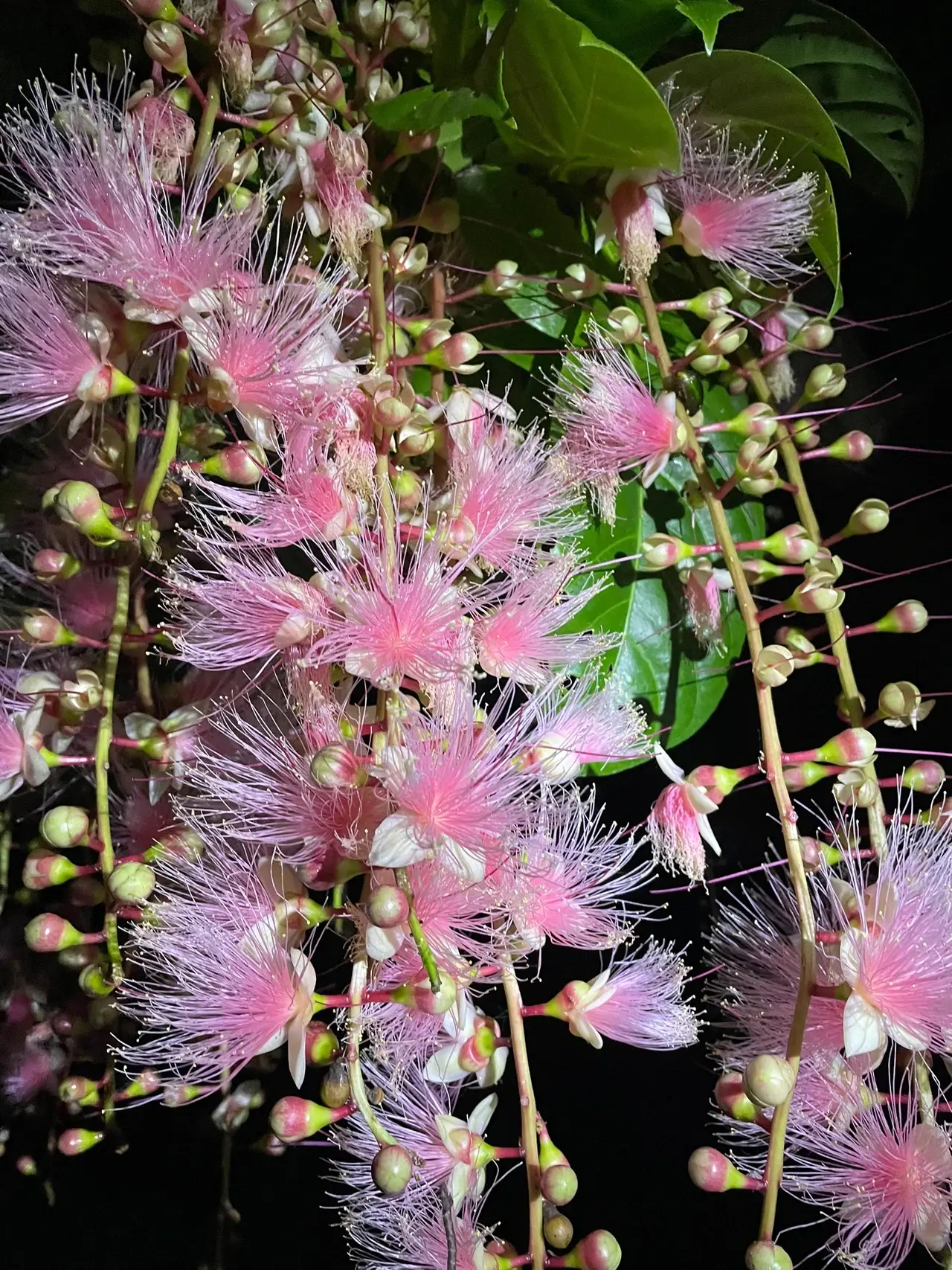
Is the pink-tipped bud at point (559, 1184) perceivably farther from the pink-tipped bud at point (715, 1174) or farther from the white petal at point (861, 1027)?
the white petal at point (861, 1027)

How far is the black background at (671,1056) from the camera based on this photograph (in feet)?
2.57

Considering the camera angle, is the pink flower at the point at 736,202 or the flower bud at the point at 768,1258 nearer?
the flower bud at the point at 768,1258

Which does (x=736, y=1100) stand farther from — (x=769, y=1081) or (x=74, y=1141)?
(x=74, y=1141)

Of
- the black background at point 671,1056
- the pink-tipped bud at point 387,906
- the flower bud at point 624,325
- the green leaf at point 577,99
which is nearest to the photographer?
the pink-tipped bud at point 387,906

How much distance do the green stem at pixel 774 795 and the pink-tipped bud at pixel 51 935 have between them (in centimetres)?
39

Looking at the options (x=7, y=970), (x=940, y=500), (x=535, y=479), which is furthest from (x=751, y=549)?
(x=7, y=970)

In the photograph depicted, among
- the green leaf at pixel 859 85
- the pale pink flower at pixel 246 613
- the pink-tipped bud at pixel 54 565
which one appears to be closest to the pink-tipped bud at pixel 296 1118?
the pale pink flower at pixel 246 613

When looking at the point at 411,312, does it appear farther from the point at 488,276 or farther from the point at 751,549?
the point at 751,549

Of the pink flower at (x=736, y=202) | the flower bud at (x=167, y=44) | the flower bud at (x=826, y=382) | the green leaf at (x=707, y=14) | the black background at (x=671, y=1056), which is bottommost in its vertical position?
the black background at (x=671, y=1056)

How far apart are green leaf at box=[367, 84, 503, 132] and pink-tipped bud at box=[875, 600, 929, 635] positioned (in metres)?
0.43

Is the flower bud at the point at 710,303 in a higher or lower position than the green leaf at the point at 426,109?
lower

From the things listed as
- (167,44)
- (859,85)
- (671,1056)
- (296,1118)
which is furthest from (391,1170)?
(859,85)

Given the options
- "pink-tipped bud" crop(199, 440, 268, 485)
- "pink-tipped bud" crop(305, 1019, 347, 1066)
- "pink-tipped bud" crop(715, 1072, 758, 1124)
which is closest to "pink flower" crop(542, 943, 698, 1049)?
"pink-tipped bud" crop(715, 1072, 758, 1124)

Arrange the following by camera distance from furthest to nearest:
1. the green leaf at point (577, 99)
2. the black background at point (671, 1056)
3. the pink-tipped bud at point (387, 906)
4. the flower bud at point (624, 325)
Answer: the black background at point (671, 1056)
the flower bud at point (624, 325)
the green leaf at point (577, 99)
the pink-tipped bud at point (387, 906)
